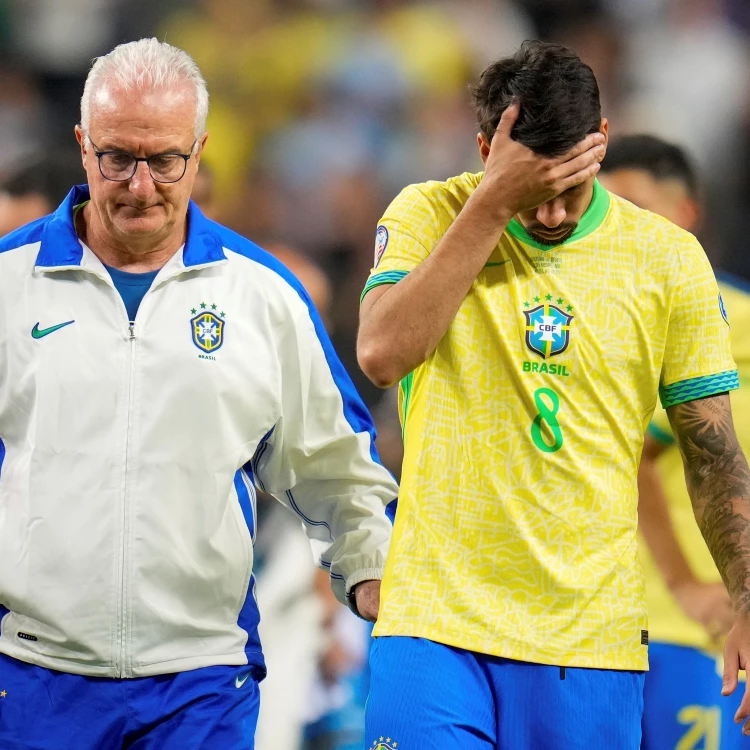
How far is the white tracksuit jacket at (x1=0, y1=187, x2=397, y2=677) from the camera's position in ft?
8.07

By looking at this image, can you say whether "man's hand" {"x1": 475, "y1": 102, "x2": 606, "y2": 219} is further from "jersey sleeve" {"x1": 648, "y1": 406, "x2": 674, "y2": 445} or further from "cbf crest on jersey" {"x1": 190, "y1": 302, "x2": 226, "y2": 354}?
"jersey sleeve" {"x1": 648, "y1": 406, "x2": 674, "y2": 445}

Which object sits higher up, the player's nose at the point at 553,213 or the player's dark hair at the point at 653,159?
the player's dark hair at the point at 653,159

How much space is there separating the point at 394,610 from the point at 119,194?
1.00 m

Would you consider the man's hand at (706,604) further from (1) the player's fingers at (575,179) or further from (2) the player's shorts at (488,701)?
(1) the player's fingers at (575,179)

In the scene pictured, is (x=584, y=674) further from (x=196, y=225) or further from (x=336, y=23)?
(x=336, y=23)

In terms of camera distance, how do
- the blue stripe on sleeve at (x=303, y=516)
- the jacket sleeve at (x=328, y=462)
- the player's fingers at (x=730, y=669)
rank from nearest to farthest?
the player's fingers at (x=730, y=669) → the jacket sleeve at (x=328, y=462) → the blue stripe on sleeve at (x=303, y=516)

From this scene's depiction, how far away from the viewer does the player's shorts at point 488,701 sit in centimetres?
215

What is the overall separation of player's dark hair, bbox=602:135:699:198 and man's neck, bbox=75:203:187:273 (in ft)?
6.87

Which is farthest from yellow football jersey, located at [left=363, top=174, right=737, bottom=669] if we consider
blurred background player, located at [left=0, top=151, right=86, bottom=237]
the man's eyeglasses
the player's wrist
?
blurred background player, located at [left=0, top=151, right=86, bottom=237]

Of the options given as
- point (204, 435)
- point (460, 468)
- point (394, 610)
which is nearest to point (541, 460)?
point (460, 468)

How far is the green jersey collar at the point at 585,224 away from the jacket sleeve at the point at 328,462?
61cm

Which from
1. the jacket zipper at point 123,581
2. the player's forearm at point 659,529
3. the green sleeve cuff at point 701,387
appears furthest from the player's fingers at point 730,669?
the player's forearm at point 659,529

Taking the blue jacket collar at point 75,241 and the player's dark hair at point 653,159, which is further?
the player's dark hair at point 653,159

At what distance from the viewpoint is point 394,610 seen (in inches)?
87.4
